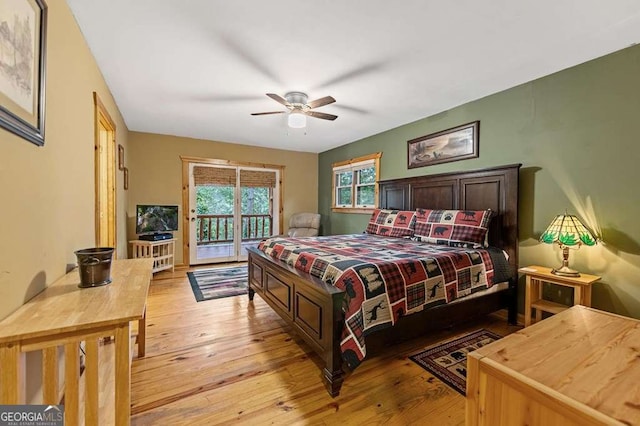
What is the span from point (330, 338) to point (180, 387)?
1.03 metres

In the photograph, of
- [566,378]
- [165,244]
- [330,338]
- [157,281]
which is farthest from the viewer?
[165,244]

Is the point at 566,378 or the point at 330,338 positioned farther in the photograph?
the point at 330,338

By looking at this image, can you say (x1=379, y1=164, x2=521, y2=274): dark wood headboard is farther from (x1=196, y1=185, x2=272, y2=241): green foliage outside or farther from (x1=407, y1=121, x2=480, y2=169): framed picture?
(x1=196, y1=185, x2=272, y2=241): green foliage outside

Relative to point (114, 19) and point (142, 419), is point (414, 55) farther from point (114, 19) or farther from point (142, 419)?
point (142, 419)

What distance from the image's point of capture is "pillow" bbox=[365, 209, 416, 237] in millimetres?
3510

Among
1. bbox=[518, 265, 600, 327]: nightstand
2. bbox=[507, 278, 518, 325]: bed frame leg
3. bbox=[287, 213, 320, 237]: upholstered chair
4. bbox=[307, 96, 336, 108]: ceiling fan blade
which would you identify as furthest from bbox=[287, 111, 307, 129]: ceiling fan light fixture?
bbox=[287, 213, 320, 237]: upholstered chair

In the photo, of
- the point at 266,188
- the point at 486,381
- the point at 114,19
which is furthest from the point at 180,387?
the point at 266,188

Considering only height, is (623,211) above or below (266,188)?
below

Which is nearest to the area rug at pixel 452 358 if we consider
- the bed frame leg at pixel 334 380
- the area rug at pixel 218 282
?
the bed frame leg at pixel 334 380

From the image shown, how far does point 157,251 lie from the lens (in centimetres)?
438

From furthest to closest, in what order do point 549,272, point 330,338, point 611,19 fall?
point 549,272 → point 611,19 → point 330,338

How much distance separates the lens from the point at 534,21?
6.14 ft

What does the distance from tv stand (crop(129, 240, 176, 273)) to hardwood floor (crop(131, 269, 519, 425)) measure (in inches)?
75.1

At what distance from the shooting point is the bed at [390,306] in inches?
68.4
